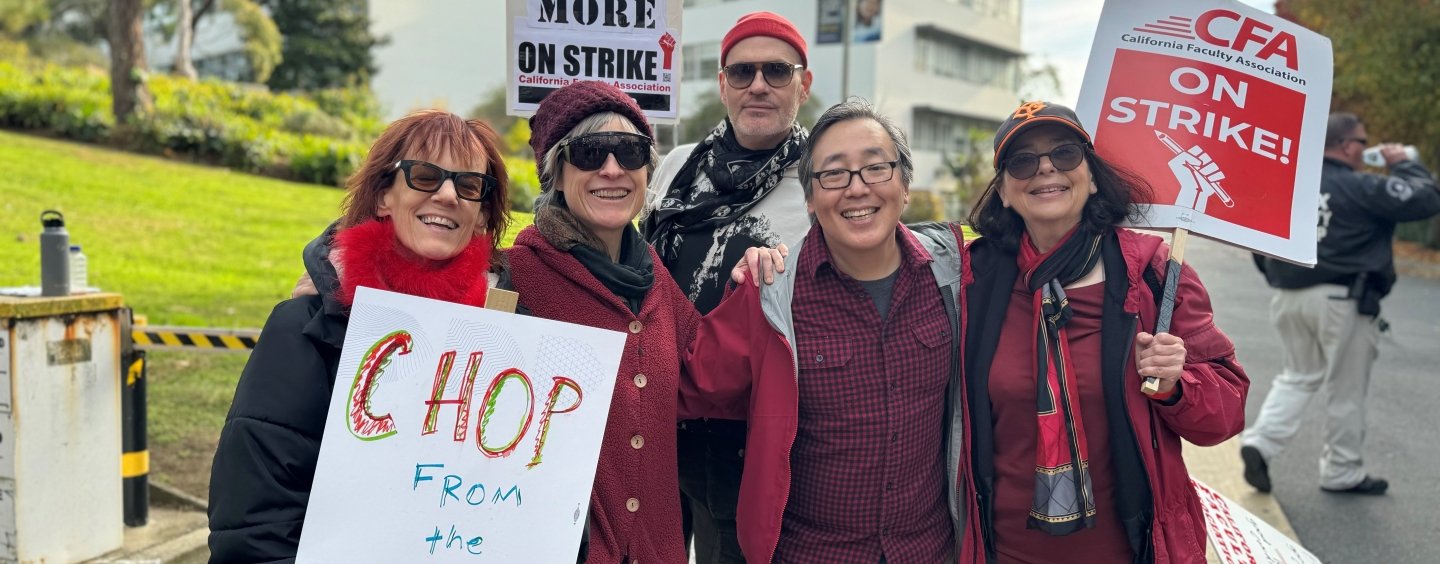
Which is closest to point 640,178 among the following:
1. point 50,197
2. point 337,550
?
point 337,550

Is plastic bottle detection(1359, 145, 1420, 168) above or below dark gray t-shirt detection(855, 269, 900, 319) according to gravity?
above

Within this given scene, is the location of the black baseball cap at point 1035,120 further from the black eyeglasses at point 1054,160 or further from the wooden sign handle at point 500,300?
the wooden sign handle at point 500,300

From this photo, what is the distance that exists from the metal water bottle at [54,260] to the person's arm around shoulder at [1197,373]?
14.3ft

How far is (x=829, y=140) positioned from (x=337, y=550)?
152 cm

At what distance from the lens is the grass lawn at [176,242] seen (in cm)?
620

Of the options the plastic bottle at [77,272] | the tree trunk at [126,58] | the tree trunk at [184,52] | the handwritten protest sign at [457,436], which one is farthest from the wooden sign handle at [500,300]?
the tree trunk at [184,52]

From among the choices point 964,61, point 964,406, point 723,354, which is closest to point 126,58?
point 723,354

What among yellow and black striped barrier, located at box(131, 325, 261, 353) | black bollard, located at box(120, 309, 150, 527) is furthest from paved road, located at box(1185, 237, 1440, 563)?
black bollard, located at box(120, 309, 150, 527)

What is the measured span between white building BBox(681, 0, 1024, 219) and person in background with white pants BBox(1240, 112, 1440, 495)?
1264 inches

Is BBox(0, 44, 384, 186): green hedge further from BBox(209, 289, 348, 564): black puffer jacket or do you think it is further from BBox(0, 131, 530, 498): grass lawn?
BBox(209, 289, 348, 564): black puffer jacket

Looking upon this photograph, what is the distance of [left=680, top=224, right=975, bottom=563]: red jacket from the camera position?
239 centimetres

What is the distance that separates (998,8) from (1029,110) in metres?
48.1

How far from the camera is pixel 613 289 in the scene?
2318 mm

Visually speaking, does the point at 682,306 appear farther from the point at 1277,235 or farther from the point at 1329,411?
the point at 1329,411
